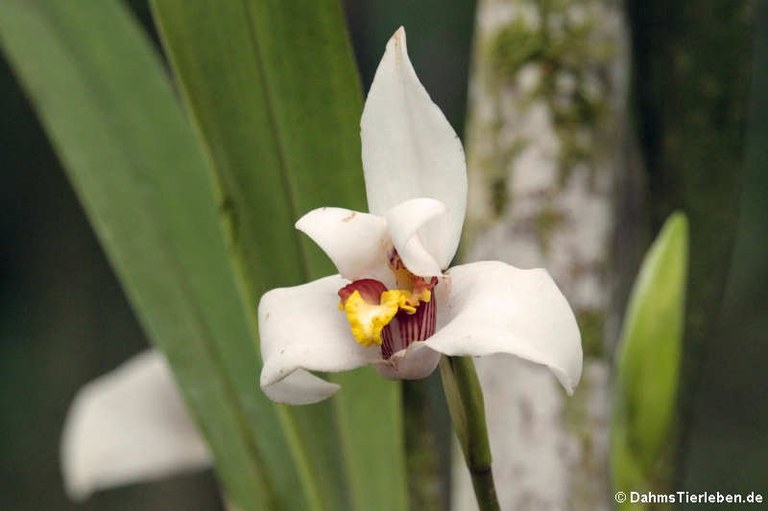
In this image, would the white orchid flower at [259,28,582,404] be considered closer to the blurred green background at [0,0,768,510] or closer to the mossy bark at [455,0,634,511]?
the mossy bark at [455,0,634,511]

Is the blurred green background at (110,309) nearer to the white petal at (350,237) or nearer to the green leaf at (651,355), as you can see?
the green leaf at (651,355)

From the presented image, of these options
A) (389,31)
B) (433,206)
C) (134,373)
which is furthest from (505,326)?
(389,31)

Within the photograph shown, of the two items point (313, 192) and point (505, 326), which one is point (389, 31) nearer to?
point (313, 192)

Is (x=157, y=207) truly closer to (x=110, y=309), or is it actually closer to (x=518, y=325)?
(x=518, y=325)

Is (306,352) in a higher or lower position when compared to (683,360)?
higher

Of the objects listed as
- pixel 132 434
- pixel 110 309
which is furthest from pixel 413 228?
pixel 110 309

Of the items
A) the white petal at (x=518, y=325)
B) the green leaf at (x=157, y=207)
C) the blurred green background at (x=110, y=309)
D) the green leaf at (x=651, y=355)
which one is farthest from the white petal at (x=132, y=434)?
the blurred green background at (x=110, y=309)
